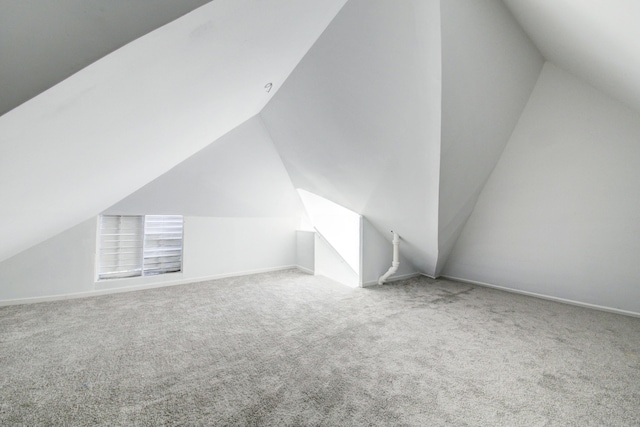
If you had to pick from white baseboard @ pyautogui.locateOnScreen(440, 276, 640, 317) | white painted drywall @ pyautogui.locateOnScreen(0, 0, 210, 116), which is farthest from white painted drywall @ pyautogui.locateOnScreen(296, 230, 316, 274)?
white painted drywall @ pyautogui.locateOnScreen(0, 0, 210, 116)

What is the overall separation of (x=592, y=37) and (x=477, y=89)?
2.05 feet

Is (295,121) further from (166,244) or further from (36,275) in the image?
(36,275)

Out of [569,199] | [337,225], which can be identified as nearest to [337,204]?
[337,225]

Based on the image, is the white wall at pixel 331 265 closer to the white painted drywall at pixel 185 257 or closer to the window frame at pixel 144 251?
the white painted drywall at pixel 185 257

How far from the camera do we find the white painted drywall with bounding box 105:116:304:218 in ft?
11.4

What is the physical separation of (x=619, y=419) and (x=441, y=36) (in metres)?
2.36

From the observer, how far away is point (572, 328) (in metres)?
2.49

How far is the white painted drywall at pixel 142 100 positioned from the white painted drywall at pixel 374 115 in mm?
220

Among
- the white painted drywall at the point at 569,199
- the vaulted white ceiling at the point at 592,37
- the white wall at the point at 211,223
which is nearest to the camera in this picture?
the vaulted white ceiling at the point at 592,37

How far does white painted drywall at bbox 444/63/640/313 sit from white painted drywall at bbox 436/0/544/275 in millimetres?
241

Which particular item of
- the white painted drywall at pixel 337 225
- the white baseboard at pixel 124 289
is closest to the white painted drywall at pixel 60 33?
the white painted drywall at pixel 337 225

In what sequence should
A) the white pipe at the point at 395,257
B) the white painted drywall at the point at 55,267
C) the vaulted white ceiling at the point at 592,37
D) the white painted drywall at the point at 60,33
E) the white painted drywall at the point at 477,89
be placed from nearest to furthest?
the white painted drywall at the point at 60,33
the vaulted white ceiling at the point at 592,37
the white painted drywall at the point at 477,89
the white painted drywall at the point at 55,267
the white pipe at the point at 395,257

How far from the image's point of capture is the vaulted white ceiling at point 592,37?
117 cm

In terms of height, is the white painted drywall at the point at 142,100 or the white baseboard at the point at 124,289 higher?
the white painted drywall at the point at 142,100
